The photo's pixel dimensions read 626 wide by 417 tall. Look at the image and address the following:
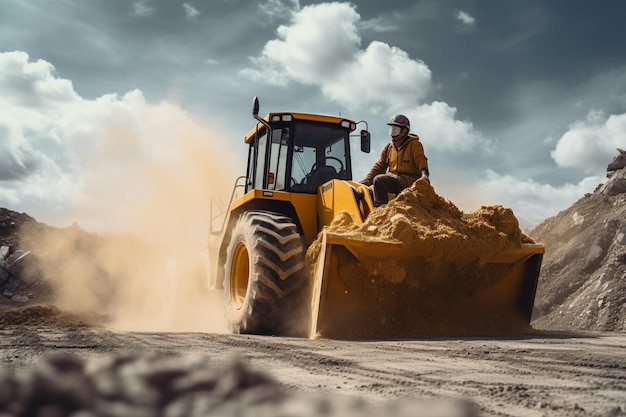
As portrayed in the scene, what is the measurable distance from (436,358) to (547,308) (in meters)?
10.3

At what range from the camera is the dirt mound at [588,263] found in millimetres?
11961

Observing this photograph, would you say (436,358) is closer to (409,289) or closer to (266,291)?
(409,289)

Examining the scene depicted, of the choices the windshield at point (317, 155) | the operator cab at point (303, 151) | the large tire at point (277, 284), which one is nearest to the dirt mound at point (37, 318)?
the large tire at point (277, 284)

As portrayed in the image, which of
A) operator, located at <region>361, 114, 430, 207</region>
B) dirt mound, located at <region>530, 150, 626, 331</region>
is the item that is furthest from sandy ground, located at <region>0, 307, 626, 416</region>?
dirt mound, located at <region>530, 150, 626, 331</region>

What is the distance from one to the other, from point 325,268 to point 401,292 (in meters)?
0.92

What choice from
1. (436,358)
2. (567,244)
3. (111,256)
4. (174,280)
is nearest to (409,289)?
(436,358)

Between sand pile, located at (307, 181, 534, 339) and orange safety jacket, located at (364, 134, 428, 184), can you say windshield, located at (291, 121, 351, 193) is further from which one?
sand pile, located at (307, 181, 534, 339)

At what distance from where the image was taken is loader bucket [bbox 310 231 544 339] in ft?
19.7

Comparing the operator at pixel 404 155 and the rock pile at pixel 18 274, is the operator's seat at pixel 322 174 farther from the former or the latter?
the rock pile at pixel 18 274

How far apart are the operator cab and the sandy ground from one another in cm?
283

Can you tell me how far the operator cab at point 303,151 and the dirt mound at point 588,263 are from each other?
6.62 m

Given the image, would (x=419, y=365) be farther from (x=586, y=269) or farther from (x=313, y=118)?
(x=586, y=269)

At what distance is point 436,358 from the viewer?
418cm

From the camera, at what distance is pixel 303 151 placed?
26.9ft
